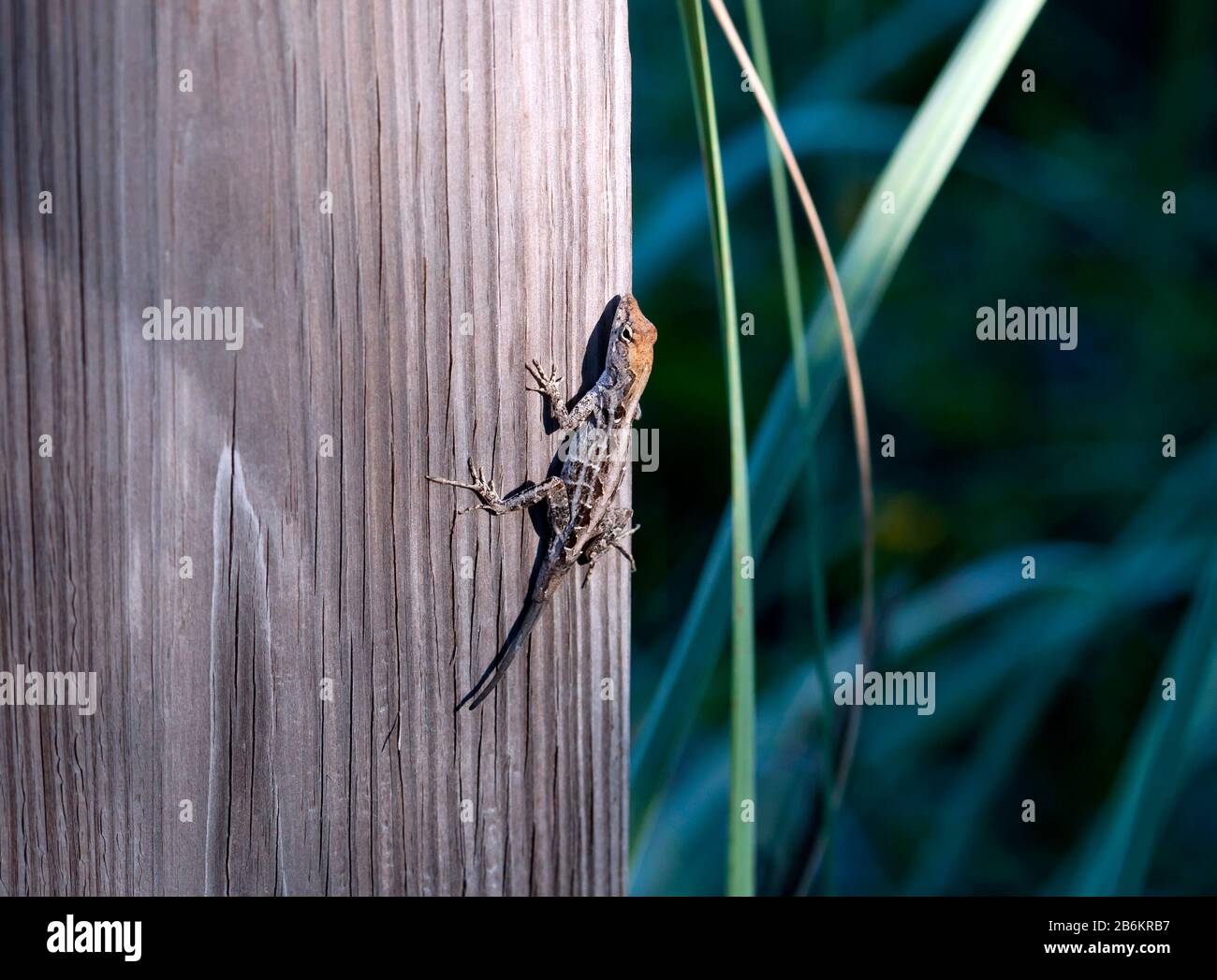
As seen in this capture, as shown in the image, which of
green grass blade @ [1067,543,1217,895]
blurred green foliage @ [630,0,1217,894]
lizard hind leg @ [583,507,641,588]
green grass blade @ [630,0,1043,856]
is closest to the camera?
lizard hind leg @ [583,507,641,588]

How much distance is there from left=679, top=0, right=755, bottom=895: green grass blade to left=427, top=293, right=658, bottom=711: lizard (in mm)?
167

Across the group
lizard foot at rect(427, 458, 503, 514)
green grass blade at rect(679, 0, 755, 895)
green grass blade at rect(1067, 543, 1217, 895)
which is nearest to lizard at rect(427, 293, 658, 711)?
lizard foot at rect(427, 458, 503, 514)

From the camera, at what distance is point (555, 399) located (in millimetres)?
1254

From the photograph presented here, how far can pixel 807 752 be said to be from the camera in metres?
2.22

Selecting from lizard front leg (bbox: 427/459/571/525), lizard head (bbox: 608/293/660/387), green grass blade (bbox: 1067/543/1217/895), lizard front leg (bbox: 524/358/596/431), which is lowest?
green grass blade (bbox: 1067/543/1217/895)

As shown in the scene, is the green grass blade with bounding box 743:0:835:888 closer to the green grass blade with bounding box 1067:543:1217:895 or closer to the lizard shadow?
the lizard shadow

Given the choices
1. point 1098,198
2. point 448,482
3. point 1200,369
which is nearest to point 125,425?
point 448,482

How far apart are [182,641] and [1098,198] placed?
2.88m

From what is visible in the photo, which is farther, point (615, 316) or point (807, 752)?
point (807, 752)

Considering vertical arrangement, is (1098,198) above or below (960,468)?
above

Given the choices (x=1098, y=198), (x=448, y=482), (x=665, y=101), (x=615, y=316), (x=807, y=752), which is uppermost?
(x=665, y=101)

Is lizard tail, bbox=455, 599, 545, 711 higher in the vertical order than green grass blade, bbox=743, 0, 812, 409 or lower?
lower

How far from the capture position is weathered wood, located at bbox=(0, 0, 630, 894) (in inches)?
44.3
